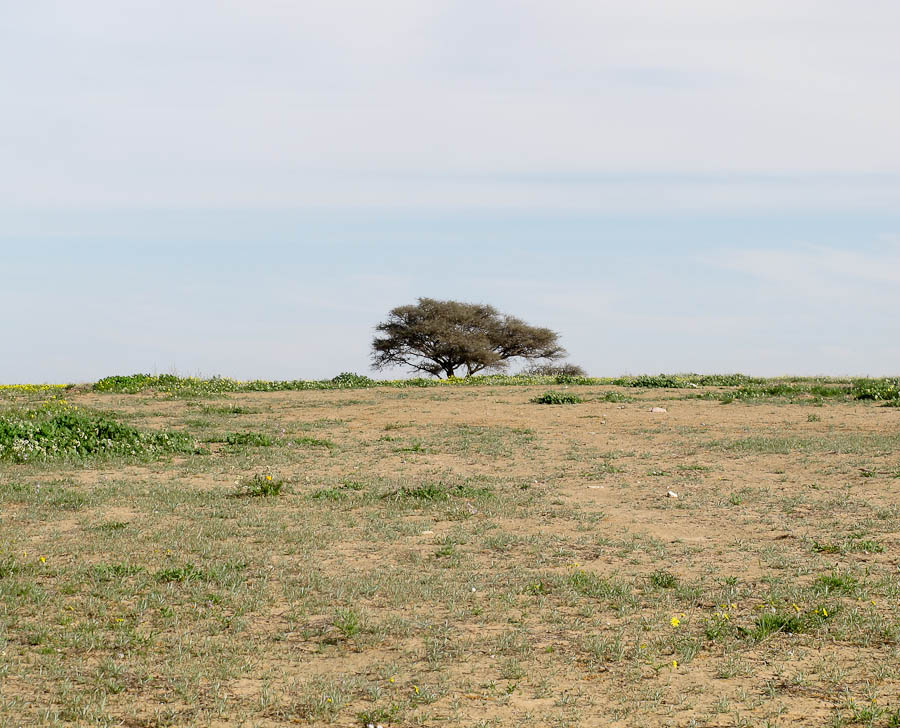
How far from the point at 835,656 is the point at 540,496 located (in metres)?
4.95

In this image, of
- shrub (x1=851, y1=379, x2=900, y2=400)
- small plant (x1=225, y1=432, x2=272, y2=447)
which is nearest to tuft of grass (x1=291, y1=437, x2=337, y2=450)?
small plant (x1=225, y1=432, x2=272, y2=447)

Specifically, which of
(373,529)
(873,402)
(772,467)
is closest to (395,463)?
(373,529)

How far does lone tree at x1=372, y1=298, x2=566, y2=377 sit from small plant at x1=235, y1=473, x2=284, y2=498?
36.1 meters

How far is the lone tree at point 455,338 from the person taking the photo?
46.8 meters

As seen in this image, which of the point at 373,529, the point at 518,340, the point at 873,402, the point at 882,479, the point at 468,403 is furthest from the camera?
the point at 518,340

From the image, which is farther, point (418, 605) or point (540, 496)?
point (540, 496)

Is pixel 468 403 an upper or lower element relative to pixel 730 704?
upper

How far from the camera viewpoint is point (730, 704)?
16.2ft

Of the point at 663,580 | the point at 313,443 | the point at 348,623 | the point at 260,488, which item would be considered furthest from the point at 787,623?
the point at 313,443

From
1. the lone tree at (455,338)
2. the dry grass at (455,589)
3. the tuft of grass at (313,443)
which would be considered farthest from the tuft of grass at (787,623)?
the lone tree at (455,338)

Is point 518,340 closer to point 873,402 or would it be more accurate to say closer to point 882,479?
point 873,402

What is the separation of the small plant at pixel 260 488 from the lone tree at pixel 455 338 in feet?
118

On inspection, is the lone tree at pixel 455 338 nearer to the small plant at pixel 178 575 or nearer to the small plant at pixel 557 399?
the small plant at pixel 557 399

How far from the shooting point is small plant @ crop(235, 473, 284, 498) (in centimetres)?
1017
